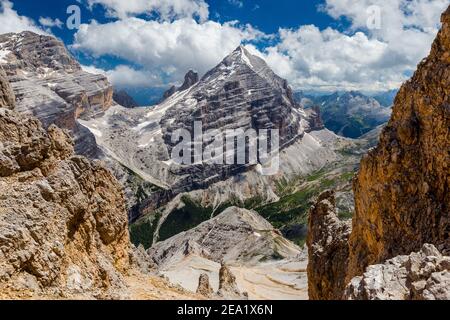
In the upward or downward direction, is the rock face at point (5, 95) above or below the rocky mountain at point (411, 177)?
above

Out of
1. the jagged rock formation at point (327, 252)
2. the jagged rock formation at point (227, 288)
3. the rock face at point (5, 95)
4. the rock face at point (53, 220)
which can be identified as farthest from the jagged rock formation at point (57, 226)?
the jagged rock formation at point (227, 288)

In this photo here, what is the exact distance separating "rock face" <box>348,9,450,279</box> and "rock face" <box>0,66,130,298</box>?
1848 cm

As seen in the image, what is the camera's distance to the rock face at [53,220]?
22.0 meters

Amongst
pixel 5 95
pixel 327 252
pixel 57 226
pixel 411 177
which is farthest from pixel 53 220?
pixel 327 252

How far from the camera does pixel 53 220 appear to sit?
1013 inches

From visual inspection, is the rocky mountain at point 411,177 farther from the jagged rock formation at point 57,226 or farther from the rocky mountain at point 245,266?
the rocky mountain at point 245,266

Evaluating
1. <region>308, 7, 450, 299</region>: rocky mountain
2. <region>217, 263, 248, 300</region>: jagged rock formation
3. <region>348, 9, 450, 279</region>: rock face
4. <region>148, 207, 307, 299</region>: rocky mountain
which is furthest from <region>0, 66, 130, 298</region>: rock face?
<region>148, 207, 307, 299</region>: rocky mountain

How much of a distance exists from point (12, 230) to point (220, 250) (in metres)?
178

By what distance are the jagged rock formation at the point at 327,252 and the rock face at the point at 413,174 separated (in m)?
7.38

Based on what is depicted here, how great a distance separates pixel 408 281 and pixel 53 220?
18.8 meters

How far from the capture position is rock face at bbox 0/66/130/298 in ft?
72.1

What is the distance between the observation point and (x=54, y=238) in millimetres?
24906

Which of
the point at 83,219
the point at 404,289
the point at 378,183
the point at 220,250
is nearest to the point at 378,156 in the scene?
the point at 378,183
